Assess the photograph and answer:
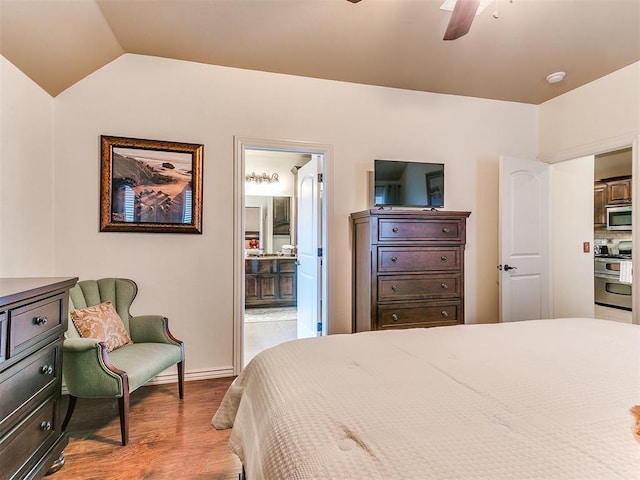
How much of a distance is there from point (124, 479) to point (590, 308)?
4475 mm

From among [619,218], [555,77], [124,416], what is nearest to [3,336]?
[124,416]

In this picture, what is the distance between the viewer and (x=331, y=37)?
2.53 metres

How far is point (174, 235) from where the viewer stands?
9.50 feet

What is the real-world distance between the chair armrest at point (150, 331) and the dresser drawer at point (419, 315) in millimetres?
1592

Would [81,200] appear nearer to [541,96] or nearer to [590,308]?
[541,96]

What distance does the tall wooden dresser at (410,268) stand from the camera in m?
2.83

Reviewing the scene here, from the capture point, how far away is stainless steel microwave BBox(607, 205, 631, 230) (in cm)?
552

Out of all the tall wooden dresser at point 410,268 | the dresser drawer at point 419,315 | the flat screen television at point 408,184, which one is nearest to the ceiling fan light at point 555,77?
the flat screen television at point 408,184

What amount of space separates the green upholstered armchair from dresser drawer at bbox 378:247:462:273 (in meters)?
1.70

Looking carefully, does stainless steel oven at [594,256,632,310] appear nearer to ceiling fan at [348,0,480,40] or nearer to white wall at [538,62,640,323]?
white wall at [538,62,640,323]

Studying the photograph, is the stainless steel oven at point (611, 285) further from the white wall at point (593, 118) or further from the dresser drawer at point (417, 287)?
the dresser drawer at point (417, 287)

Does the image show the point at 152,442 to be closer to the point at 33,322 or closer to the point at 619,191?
the point at 33,322

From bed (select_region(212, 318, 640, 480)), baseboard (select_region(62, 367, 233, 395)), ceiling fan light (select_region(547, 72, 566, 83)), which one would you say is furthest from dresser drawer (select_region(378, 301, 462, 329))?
ceiling fan light (select_region(547, 72, 566, 83))

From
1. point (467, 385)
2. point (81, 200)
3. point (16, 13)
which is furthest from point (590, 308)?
point (16, 13)
